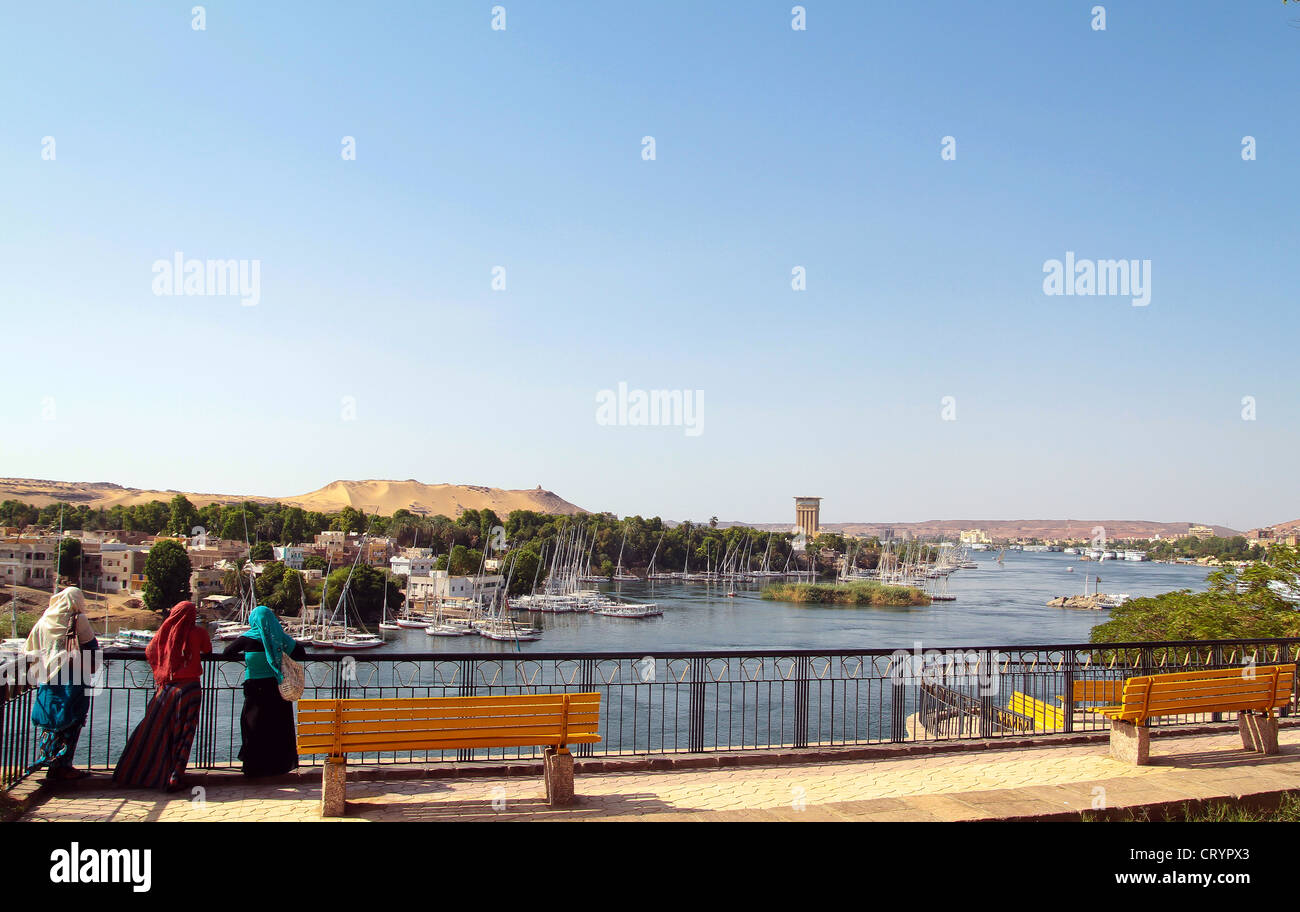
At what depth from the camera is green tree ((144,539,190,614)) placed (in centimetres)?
6231

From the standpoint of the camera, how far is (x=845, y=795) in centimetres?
685

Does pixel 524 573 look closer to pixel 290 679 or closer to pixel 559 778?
pixel 290 679

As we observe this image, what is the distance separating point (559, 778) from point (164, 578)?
65828 millimetres

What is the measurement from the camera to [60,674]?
6.09 metres

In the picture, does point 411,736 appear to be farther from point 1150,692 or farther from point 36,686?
point 1150,692

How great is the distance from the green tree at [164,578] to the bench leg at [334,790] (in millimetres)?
63679

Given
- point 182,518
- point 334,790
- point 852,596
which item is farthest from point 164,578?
point 334,790

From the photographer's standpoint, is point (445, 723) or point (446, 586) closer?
point (445, 723)

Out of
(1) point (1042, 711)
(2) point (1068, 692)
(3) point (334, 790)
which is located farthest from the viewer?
(1) point (1042, 711)

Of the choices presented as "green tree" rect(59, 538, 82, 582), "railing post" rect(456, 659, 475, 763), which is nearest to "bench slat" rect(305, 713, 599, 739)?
"railing post" rect(456, 659, 475, 763)

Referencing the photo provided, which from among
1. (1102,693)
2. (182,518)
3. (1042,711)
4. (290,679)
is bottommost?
(182,518)

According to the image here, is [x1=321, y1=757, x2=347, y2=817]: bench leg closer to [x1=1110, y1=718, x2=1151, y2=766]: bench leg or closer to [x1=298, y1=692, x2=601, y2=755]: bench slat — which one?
[x1=298, y1=692, x2=601, y2=755]: bench slat

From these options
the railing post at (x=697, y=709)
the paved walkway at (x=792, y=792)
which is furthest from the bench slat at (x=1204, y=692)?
the railing post at (x=697, y=709)

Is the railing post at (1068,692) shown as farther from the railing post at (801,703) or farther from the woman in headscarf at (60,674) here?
the woman in headscarf at (60,674)
